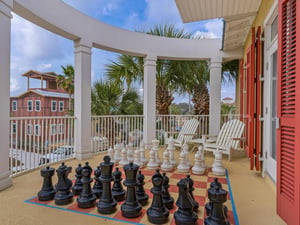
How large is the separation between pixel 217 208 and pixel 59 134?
345 cm

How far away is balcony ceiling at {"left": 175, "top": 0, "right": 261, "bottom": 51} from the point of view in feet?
10.5

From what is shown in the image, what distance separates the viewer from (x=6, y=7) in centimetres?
262

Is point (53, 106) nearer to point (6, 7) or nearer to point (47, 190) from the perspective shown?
point (6, 7)

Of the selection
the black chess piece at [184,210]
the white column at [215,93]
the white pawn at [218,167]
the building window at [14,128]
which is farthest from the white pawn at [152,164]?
the white column at [215,93]

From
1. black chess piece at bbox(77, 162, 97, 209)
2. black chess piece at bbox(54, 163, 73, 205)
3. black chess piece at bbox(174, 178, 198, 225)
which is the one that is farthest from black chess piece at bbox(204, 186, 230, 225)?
black chess piece at bbox(54, 163, 73, 205)

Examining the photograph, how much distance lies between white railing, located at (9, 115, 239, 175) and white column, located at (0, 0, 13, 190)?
29 centimetres

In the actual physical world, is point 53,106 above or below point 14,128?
above

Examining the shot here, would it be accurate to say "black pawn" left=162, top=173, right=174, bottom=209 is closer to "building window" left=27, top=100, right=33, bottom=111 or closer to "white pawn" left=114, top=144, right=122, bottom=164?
"white pawn" left=114, top=144, right=122, bottom=164

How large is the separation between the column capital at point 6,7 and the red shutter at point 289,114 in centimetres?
321

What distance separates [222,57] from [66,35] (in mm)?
4032

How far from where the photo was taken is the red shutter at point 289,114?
160 centimetres

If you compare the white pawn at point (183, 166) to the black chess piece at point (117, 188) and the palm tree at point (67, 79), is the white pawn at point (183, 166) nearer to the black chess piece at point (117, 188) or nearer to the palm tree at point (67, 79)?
the black chess piece at point (117, 188)

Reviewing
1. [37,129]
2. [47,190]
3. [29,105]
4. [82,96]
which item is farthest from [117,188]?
[29,105]

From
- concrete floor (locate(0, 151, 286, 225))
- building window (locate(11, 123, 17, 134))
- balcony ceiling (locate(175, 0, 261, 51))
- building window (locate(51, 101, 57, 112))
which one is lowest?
concrete floor (locate(0, 151, 286, 225))
